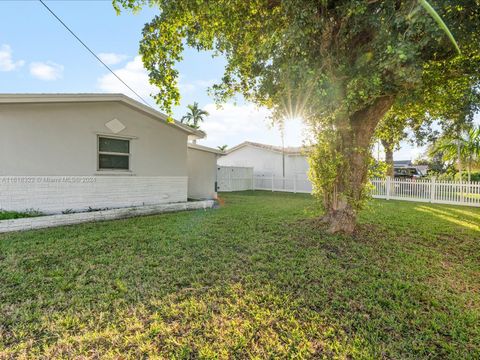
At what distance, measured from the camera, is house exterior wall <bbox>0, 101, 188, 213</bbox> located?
6582 mm

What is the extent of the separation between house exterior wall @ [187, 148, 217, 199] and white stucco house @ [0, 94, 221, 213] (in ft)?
7.80

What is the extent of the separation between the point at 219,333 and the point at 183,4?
620 centimetres

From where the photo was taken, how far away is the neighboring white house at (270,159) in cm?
2048

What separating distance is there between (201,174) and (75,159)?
583cm

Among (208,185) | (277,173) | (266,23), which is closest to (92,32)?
(266,23)

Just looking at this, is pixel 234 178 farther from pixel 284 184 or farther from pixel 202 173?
pixel 202 173

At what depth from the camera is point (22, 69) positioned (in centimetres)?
912

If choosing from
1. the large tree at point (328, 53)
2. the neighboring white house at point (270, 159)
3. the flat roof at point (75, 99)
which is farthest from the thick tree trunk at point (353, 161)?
the neighboring white house at point (270, 159)

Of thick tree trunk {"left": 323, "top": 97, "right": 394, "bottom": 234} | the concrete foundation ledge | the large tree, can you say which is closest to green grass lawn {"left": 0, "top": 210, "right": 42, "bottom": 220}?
the concrete foundation ledge

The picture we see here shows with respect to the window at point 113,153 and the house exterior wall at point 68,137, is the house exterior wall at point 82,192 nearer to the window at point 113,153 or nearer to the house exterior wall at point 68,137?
the house exterior wall at point 68,137

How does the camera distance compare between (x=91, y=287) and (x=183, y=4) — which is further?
(x=183, y=4)

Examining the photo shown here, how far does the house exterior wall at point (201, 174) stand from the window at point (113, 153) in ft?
13.3

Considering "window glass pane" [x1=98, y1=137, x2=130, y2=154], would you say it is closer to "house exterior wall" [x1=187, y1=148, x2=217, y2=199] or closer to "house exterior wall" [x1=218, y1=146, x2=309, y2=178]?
"house exterior wall" [x1=187, y1=148, x2=217, y2=199]

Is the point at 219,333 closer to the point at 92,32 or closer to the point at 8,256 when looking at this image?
the point at 8,256
